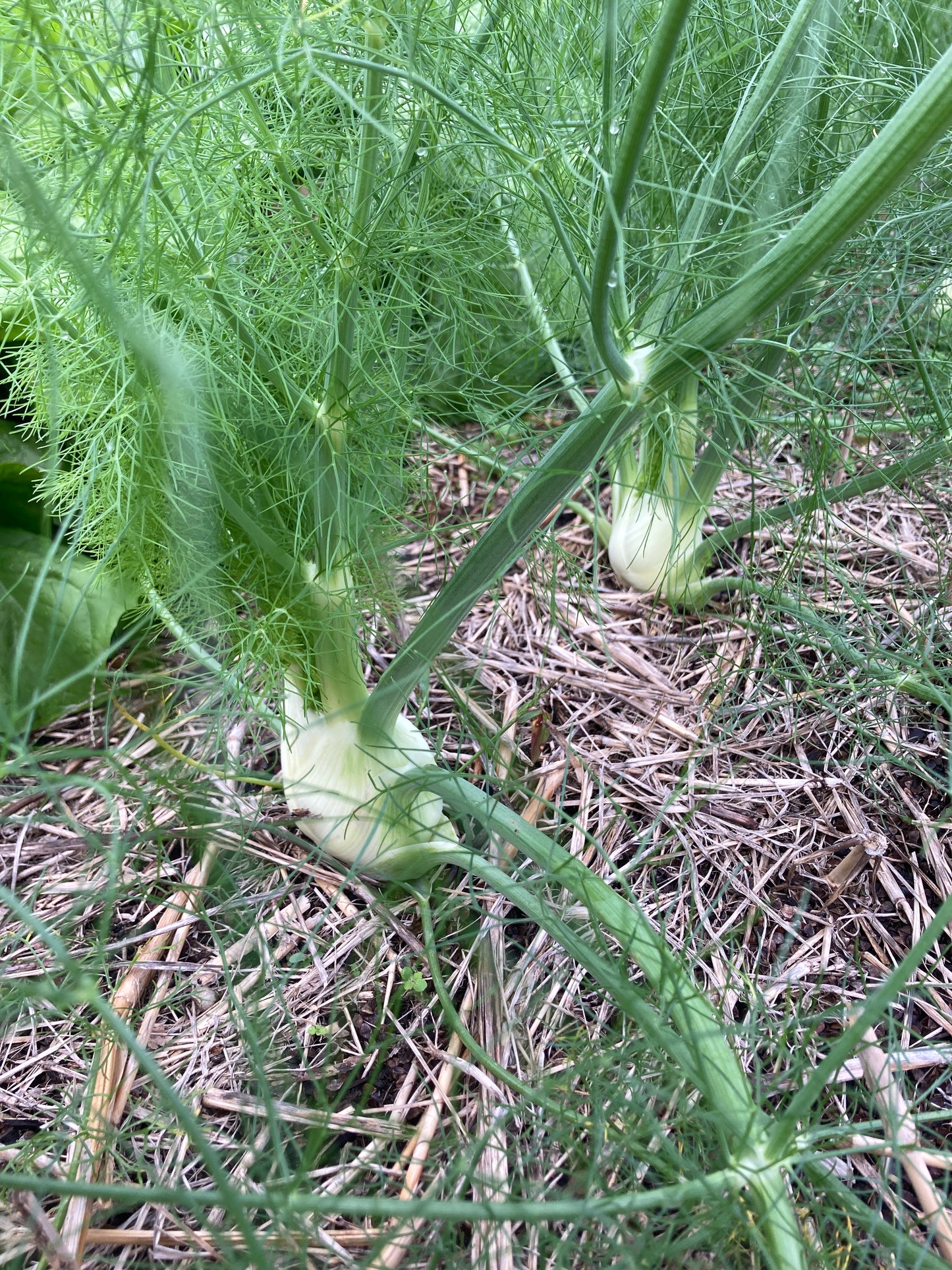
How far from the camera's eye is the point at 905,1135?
764 millimetres

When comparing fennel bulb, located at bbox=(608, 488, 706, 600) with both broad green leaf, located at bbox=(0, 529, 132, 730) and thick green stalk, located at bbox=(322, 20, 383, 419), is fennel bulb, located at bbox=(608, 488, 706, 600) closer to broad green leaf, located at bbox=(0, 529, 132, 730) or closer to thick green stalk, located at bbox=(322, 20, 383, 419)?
thick green stalk, located at bbox=(322, 20, 383, 419)

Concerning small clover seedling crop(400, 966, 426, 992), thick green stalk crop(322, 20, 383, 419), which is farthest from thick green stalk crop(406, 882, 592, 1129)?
thick green stalk crop(322, 20, 383, 419)

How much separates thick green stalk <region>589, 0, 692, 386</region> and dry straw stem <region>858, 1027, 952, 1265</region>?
0.51 metres

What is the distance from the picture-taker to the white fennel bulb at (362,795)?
2.95 ft

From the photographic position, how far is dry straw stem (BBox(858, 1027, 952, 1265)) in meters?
0.65

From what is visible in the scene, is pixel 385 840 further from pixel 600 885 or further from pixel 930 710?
pixel 930 710

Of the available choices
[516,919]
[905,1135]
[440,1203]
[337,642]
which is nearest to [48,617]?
[337,642]

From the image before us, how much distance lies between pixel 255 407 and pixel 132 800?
0.45 metres

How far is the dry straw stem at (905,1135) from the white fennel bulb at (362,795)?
42 cm

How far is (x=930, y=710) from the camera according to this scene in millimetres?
1075

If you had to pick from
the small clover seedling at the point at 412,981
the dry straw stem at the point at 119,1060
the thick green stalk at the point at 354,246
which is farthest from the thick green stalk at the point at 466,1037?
the thick green stalk at the point at 354,246

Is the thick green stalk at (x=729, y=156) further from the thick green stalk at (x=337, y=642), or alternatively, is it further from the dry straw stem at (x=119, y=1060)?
the dry straw stem at (x=119, y=1060)

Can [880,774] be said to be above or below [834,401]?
below

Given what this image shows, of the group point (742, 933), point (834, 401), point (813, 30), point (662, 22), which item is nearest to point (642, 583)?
point (834, 401)
